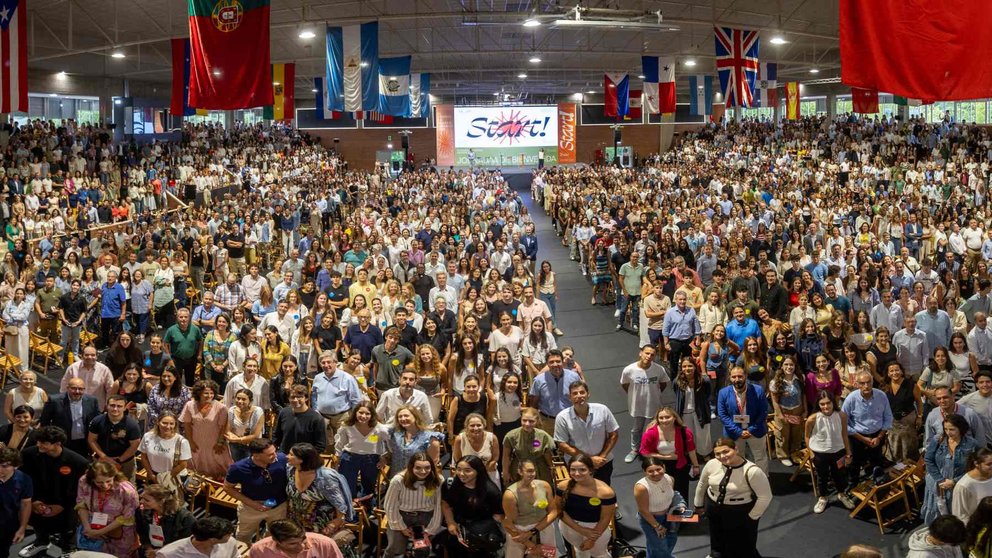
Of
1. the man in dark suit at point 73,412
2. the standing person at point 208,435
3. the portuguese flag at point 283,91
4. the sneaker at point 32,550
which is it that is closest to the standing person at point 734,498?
the standing person at point 208,435

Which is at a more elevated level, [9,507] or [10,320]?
[10,320]

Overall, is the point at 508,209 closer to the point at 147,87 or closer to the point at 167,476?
the point at 167,476

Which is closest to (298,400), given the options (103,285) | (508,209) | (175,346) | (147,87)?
(175,346)

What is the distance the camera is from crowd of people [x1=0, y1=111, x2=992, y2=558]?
674 centimetres

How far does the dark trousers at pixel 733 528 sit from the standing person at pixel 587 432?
3.95 feet

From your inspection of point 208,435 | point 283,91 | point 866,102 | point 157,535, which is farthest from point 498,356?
point 866,102

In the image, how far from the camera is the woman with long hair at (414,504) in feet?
22.4

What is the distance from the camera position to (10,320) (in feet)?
39.8

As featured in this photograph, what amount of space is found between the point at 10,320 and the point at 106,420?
17.4ft

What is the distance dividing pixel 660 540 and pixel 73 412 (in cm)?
535

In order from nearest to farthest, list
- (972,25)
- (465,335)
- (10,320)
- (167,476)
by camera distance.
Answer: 1. (972,25)
2. (167,476)
3. (465,335)
4. (10,320)

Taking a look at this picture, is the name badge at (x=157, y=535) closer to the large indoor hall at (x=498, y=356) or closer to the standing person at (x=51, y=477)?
the large indoor hall at (x=498, y=356)

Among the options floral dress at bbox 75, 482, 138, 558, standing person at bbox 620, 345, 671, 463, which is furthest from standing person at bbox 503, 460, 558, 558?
floral dress at bbox 75, 482, 138, 558

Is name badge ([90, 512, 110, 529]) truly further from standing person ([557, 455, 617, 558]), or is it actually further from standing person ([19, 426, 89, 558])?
standing person ([557, 455, 617, 558])
